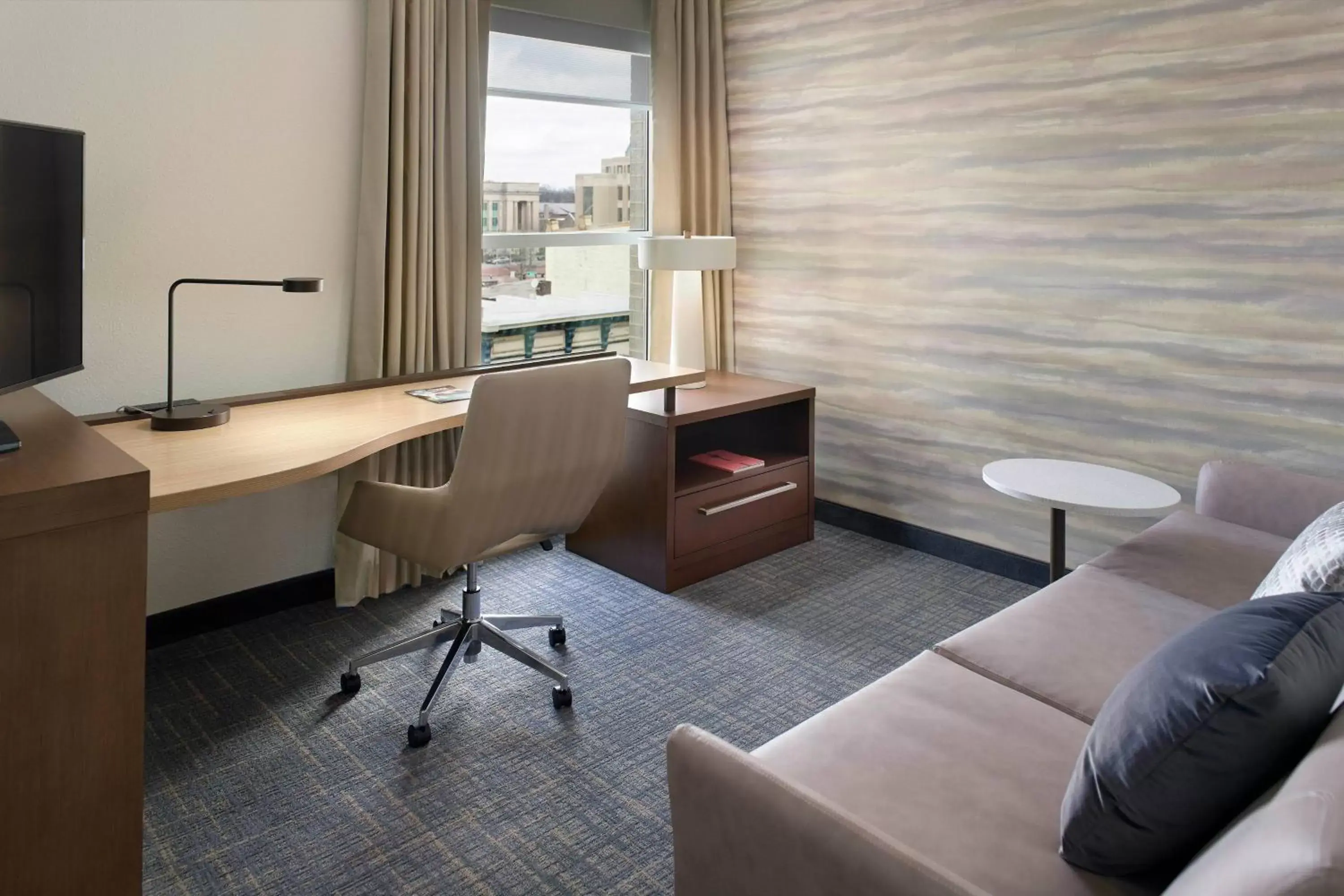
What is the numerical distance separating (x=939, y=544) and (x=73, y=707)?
117 inches

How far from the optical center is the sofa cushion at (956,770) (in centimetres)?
127

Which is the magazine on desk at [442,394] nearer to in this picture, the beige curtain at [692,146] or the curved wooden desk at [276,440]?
the curved wooden desk at [276,440]

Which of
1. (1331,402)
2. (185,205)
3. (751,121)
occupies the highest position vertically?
(751,121)

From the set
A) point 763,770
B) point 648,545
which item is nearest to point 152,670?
point 648,545

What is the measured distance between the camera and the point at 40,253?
194 cm

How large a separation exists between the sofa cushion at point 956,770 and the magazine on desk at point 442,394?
159cm

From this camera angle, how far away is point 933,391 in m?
3.65

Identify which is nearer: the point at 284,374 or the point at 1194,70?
the point at 1194,70

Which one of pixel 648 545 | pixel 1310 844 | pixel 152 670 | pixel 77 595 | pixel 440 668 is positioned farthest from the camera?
pixel 648 545

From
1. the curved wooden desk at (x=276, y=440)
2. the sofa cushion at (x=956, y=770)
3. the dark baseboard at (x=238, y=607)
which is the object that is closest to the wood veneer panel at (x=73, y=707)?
the curved wooden desk at (x=276, y=440)

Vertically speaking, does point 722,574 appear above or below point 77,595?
below

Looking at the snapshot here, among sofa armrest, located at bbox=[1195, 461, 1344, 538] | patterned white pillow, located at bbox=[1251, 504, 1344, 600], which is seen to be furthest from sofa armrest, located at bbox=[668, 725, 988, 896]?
sofa armrest, located at bbox=[1195, 461, 1344, 538]

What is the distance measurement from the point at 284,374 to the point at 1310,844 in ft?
9.55

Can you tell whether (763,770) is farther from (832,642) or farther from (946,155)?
(946,155)
